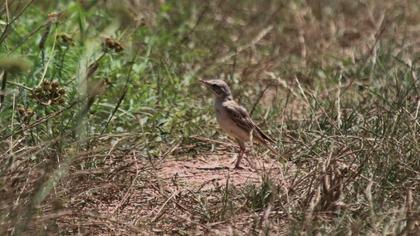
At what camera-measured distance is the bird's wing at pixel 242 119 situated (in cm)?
773

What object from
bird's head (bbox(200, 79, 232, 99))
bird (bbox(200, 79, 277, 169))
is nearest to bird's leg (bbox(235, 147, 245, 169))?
bird (bbox(200, 79, 277, 169))

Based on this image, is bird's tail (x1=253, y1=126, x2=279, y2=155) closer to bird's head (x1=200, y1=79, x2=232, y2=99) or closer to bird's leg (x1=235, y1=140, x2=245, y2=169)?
bird's leg (x1=235, y1=140, x2=245, y2=169)

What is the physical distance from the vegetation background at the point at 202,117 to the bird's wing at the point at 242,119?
0.17 metres

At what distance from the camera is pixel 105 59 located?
8.48m

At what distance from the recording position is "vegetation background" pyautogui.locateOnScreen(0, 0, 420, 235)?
224 inches

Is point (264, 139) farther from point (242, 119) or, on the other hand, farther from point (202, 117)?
point (202, 117)

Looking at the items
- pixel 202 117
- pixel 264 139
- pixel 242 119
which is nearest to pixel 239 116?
pixel 242 119

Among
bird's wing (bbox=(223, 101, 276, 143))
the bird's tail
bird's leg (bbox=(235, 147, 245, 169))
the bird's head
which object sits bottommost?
bird's leg (bbox=(235, 147, 245, 169))

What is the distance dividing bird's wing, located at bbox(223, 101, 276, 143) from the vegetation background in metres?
0.17

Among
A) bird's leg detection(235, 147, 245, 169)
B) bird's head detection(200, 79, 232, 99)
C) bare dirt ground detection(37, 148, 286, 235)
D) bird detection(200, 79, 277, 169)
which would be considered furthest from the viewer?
bird's head detection(200, 79, 232, 99)

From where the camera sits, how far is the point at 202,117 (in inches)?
335

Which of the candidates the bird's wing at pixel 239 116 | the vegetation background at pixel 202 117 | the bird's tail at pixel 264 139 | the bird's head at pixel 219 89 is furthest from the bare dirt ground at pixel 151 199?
the bird's head at pixel 219 89

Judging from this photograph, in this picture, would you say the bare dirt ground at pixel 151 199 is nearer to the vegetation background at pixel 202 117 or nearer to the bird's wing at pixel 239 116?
the vegetation background at pixel 202 117

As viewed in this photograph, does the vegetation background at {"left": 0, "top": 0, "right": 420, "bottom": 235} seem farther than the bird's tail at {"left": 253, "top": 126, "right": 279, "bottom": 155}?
No
